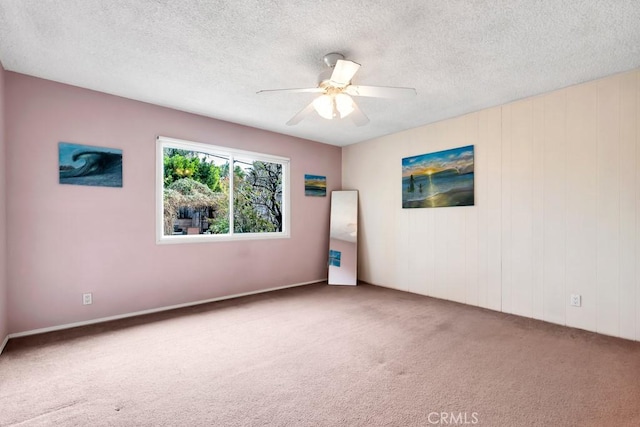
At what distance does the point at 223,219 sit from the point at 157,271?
1.09m

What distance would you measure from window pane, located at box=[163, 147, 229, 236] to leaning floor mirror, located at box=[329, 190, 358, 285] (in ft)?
6.22

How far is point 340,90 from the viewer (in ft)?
8.49

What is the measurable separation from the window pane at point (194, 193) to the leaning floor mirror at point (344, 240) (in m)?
1.90

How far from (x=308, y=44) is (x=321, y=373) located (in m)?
2.48

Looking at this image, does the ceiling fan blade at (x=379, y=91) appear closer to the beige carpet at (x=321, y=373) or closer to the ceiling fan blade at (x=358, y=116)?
the ceiling fan blade at (x=358, y=116)

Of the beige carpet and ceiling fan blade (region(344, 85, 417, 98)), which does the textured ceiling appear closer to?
ceiling fan blade (region(344, 85, 417, 98))

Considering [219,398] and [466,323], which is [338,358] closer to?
[219,398]

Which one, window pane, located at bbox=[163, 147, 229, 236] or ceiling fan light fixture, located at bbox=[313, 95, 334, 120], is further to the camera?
window pane, located at bbox=[163, 147, 229, 236]

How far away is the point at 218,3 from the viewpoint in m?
1.94

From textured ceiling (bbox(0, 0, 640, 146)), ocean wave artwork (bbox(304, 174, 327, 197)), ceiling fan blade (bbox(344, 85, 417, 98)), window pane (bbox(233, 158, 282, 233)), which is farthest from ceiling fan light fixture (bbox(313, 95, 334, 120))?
ocean wave artwork (bbox(304, 174, 327, 197))

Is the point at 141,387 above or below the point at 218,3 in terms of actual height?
below

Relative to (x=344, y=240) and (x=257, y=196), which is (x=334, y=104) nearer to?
(x=257, y=196)

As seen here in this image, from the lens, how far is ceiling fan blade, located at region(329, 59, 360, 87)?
7.21 ft

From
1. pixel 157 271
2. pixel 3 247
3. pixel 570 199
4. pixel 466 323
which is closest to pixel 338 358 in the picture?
pixel 466 323
